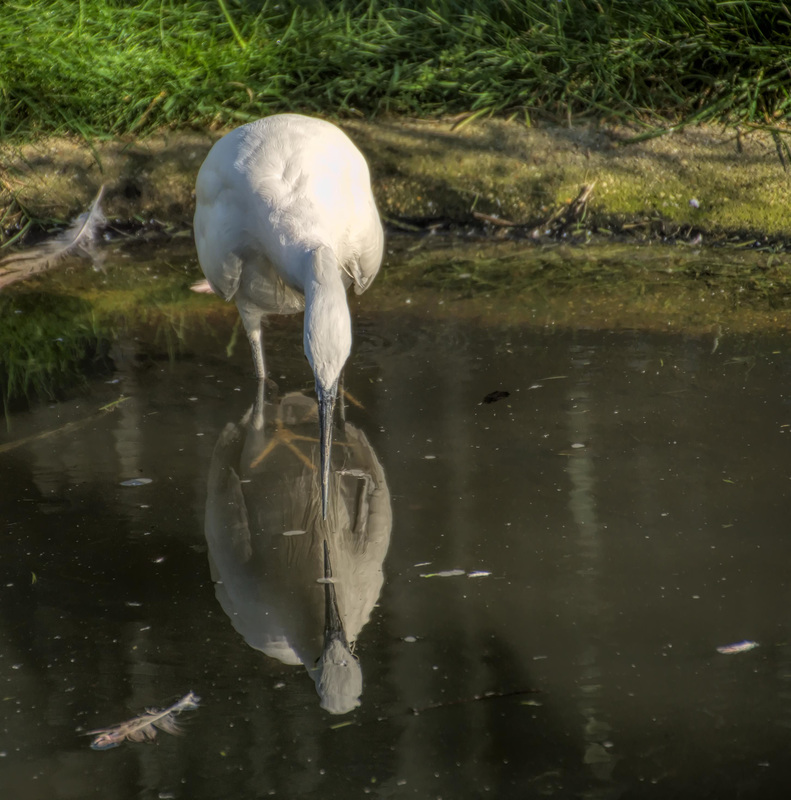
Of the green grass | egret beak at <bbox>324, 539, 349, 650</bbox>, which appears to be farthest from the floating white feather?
egret beak at <bbox>324, 539, 349, 650</bbox>

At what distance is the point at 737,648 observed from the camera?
9.21 ft

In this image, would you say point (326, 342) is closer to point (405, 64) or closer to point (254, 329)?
point (254, 329)

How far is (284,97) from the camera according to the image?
23.8 feet

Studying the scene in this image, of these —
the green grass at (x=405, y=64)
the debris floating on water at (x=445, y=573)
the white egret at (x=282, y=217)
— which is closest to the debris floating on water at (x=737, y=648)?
the debris floating on water at (x=445, y=573)

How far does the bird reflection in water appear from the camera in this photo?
115 inches

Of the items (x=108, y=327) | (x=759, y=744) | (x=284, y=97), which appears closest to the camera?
(x=759, y=744)

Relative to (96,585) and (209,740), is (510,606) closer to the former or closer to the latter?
(209,740)

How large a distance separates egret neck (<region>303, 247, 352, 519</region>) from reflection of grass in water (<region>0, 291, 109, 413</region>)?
5.40 feet

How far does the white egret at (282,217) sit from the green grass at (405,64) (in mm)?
2896

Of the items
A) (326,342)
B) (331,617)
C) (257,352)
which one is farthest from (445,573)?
(257,352)

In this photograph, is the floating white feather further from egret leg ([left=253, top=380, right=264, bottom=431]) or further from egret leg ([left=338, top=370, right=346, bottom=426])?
egret leg ([left=338, top=370, right=346, bottom=426])

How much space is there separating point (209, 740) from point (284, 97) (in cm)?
545

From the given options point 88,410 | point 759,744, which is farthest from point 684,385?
Result: point 88,410

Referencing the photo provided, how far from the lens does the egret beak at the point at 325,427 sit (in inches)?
128
